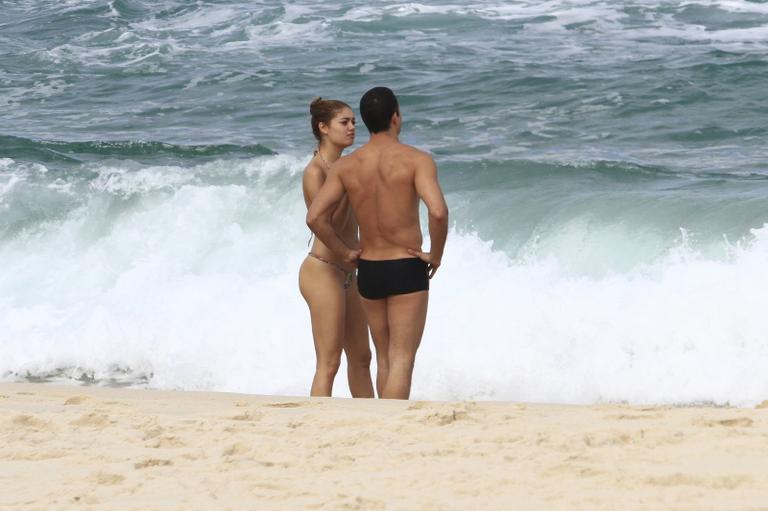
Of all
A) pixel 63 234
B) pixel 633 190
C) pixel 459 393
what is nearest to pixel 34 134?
pixel 63 234

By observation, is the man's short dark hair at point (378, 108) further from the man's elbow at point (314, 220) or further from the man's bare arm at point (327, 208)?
the man's elbow at point (314, 220)

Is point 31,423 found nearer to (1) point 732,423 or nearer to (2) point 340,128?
(2) point 340,128

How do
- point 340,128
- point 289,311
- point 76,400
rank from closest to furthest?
point 340,128, point 76,400, point 289,311

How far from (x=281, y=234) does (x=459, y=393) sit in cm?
298

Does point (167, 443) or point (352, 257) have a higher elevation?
point (352, 257)

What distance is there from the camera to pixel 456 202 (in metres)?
10.4

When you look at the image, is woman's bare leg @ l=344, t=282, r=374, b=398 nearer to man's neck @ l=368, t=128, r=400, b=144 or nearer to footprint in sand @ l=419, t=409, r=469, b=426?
man's neck @ l=368, t=128, r=400, b=144

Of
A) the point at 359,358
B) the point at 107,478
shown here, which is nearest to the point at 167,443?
the point at 107,478

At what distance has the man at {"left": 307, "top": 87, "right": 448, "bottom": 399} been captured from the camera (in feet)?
17.4

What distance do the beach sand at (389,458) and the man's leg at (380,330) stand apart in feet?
1.07

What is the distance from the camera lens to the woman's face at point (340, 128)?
18.5 feet

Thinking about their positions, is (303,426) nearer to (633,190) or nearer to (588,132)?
(633,190)

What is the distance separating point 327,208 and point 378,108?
502 mm

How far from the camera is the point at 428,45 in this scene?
17547 mm
